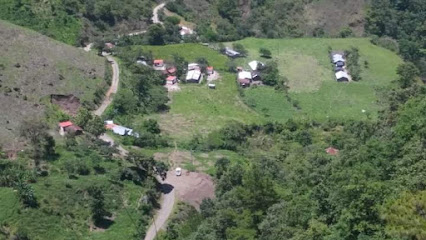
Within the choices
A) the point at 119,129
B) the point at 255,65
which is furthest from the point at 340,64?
the point at 119,129

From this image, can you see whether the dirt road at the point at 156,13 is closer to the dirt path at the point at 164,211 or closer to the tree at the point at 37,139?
the dirt path at the point at 164,211

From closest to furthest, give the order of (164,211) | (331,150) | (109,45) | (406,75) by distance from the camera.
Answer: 1. (164,211)
2. (331,150)
3. (406,75)
4. (109,45)

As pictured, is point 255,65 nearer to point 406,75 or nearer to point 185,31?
point 185,31

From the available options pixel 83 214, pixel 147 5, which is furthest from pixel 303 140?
pixel 147 5

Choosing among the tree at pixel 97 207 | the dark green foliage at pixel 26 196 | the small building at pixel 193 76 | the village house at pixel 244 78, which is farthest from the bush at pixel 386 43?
the dark green foliage at pixel 26 196

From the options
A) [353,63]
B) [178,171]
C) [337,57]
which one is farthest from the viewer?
[337,57]

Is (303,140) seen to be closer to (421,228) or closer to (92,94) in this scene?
(92,94)

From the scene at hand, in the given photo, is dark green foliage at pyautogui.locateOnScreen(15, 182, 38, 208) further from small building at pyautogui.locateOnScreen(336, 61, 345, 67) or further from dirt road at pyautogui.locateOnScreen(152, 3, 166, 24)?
dirt road at pyautogui.locateOnScreen(152, 3, 166, 24)
